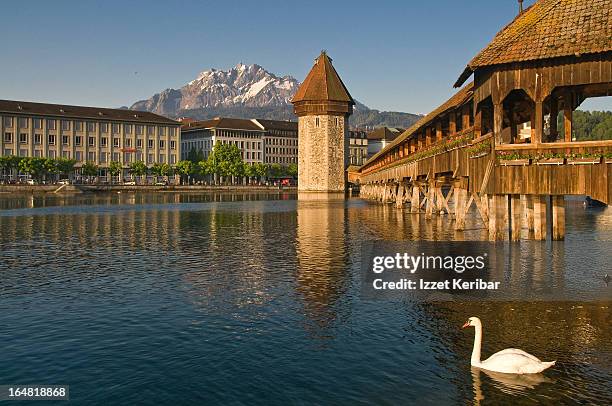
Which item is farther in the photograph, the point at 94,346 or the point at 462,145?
the point at 462,145

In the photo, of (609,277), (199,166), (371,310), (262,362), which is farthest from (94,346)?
(199,166)

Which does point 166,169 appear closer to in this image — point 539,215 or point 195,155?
point 195,155

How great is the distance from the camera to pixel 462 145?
Answer: 2959 centimetres

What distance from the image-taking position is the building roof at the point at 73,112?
14375 cm

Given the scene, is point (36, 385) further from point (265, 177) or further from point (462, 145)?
point (265, 177)

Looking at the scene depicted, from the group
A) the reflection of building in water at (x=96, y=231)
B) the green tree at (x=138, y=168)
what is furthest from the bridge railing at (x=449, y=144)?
the green tree at (x=138, y=168)

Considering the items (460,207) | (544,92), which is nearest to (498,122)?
(544,92)

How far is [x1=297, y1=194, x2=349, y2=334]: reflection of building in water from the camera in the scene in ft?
63.3

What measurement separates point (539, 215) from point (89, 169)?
133m

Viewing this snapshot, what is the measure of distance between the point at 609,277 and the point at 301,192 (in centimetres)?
10853

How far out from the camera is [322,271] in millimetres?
A: 26484

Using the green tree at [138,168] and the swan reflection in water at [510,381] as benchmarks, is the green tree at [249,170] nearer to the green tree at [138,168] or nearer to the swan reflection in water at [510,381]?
the green tree at [138,168]

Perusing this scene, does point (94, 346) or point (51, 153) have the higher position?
point (51, 153)

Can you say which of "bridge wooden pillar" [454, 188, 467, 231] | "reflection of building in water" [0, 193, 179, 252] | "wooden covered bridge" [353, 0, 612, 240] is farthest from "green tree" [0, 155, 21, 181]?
"wooden covered bridge" [353, 0, 612, 240]
